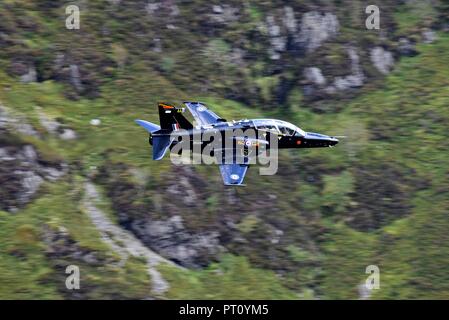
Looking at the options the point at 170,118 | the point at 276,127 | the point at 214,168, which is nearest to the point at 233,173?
the point at 276,127

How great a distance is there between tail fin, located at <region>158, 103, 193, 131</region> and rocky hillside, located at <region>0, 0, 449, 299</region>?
24.7 feet

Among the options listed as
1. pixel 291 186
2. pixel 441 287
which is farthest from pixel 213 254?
pixel 441 287

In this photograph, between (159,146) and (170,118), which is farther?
(170,118)

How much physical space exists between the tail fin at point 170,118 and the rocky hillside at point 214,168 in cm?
753

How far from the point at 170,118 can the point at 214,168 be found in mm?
9765

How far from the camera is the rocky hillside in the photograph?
60406 millimetres

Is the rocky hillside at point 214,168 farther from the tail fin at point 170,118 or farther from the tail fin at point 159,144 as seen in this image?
the tail fin at point 170,118

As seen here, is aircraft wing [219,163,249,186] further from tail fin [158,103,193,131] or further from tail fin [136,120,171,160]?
tail fin [158,103,193,131]

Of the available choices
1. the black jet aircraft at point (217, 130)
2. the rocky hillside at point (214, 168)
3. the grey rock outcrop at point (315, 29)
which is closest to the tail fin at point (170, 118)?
the black jet aircraft at point (217, 130)

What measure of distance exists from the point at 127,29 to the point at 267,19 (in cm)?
1056

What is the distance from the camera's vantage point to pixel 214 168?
65.5 m

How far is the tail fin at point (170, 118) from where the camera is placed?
5634 centimetres

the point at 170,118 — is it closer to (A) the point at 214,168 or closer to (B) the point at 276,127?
(B) the point at 276,127

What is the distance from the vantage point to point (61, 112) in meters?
66.9
